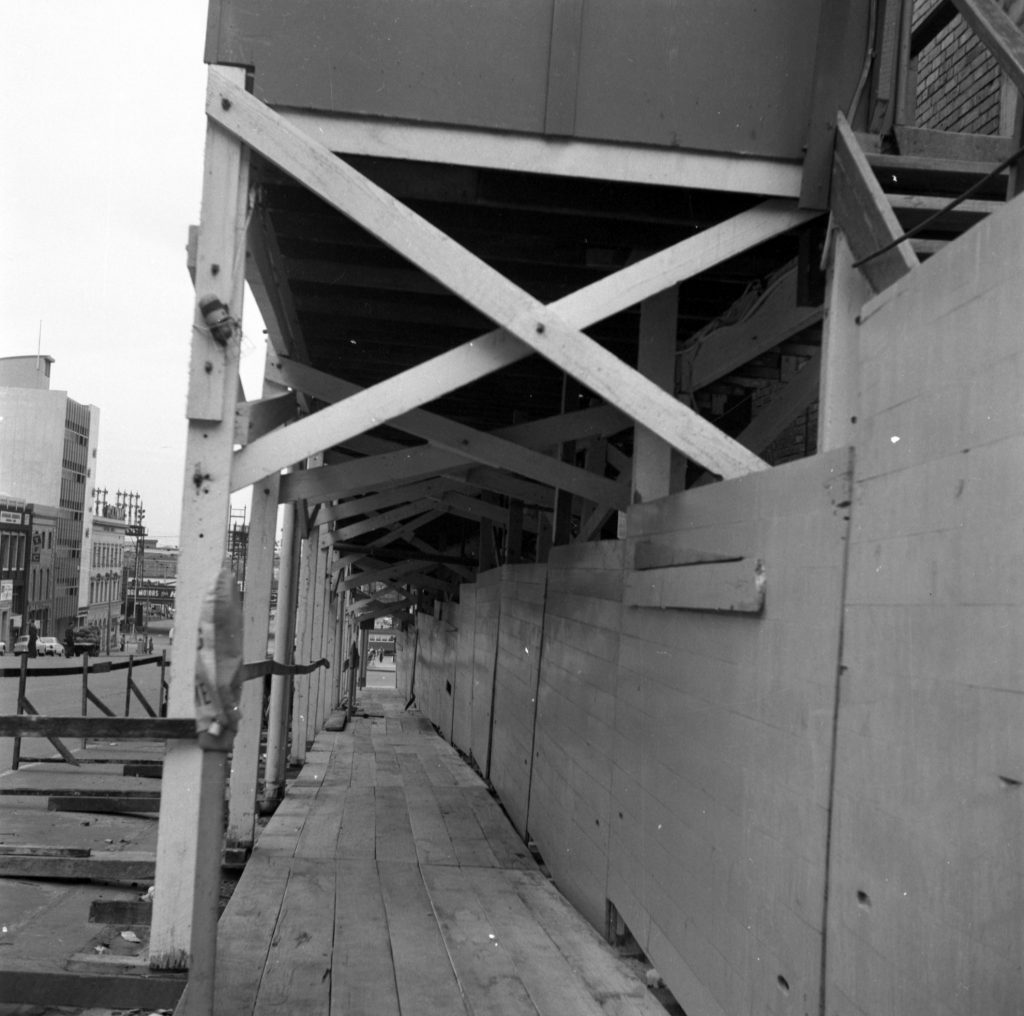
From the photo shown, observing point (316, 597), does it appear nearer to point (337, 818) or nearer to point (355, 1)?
point (337, 818)

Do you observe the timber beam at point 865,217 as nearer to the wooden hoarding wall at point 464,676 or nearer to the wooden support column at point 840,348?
the wooden support column at point 840,348

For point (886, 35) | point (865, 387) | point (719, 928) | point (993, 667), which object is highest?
point (886, 35)

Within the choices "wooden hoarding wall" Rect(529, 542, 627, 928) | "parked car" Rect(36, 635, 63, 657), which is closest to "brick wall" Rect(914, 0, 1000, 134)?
"wooden hoarding wall" Rect(529, 542, 627, 928)

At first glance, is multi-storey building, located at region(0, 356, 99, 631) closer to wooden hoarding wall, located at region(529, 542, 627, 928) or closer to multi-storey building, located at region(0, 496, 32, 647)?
multi-storey building, located at region(0, 496, 32, 647)

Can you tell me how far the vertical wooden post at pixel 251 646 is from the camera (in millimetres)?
6508

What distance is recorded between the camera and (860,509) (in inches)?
115

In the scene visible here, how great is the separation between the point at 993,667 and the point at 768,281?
4.30m

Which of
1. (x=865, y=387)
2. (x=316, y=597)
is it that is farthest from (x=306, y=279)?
(x=316, y=597)

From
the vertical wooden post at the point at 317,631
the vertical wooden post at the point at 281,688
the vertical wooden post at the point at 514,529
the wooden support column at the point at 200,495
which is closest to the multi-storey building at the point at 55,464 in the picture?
the vertical wooden post at the point at 317,631

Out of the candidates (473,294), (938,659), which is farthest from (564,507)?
(938,659)

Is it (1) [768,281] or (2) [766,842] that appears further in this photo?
(1) [768,281]

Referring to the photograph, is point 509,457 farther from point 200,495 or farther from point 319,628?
point 319,628

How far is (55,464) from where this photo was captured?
1911 inches

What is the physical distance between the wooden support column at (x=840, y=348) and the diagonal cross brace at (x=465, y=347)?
323 mm
